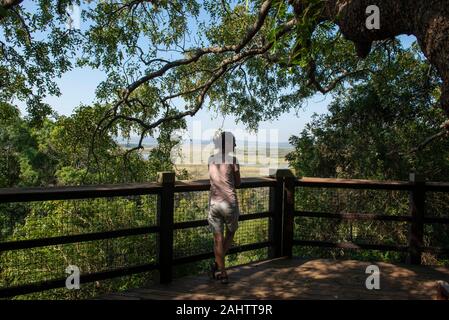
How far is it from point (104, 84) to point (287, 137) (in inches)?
258

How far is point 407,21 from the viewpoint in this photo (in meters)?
3.90

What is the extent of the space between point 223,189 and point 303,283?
146 centimetres

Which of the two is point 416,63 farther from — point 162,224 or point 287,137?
point 162,224

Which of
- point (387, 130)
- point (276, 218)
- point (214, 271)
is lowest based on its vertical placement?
point (214, 271)

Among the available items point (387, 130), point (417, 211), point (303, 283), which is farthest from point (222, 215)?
point (387, 130)

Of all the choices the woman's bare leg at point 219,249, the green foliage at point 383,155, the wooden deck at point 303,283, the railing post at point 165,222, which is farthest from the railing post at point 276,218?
the green foliage at point 383,155

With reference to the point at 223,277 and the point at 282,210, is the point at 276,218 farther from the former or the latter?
the point at 223,277

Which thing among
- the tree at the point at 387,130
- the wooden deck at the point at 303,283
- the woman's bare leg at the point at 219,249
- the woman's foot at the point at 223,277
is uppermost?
the tree at the point at 387,130

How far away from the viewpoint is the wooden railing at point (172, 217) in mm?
3984

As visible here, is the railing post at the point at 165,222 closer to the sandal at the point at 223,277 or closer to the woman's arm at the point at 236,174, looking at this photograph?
the sandal at the point at 223,277

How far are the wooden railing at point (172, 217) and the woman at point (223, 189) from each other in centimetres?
45

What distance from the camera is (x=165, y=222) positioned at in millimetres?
4875

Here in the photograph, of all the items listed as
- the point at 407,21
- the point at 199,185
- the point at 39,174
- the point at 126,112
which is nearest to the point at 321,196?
the point at 126,112

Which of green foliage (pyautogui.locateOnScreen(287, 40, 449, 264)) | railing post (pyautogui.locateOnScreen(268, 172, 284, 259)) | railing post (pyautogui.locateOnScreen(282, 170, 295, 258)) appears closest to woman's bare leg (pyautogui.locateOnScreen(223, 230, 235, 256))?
railing post (pyautogui.locateOnScreen(268, 172, 284, 259))
